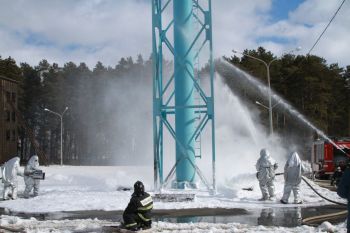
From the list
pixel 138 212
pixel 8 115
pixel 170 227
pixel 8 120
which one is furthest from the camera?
pixel 8 115

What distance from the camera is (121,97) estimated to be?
7194cm

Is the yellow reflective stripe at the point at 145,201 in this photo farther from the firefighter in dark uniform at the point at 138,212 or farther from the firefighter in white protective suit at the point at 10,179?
the firefighter in white protective suit at the point at 10,179

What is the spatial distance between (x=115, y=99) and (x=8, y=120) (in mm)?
18069

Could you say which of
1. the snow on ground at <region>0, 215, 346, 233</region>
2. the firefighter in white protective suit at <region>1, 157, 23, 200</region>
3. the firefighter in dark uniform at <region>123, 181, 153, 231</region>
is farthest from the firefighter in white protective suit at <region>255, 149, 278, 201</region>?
the firefighter in white protective suit at <region>1, 157, 23, 200</region>

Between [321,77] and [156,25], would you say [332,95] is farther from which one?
[156,25]

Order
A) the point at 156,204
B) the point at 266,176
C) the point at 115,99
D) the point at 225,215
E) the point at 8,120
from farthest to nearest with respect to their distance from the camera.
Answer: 1. the point at 115,99
2. the point at 8,120
3. the point at 266,176
4. the point at 156,204
5. the point at 225,215

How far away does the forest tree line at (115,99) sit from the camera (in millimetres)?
62219

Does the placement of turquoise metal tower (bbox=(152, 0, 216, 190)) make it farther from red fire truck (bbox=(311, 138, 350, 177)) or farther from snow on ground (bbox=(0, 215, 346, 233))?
red fire truck (bbox=(311, 138, 350, 177))

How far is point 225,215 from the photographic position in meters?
13.4

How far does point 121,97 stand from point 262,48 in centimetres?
2105

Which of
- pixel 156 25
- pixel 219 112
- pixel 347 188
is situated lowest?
pixel 347 188

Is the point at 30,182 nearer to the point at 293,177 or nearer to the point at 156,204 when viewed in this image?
the point at 156,204

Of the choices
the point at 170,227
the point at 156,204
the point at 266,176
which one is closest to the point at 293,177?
the point at 266,176

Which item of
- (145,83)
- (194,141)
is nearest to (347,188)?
(194,141)
